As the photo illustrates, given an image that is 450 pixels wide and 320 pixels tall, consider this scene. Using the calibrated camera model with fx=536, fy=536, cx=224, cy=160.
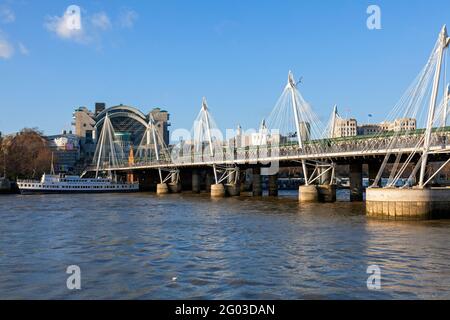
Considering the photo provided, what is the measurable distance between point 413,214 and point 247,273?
25456 mm

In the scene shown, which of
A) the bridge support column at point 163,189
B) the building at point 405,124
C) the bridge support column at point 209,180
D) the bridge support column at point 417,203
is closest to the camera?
the bridge support column at point 417,203

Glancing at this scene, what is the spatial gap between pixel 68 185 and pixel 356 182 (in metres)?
68.7

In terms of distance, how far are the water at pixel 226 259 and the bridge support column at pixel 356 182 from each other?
106 feet

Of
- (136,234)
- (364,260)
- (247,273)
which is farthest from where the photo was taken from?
(136,234)

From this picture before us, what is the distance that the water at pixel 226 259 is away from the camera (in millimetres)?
20031

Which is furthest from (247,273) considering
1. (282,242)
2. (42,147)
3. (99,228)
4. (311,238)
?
(42,147)

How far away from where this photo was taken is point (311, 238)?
34.4 metres

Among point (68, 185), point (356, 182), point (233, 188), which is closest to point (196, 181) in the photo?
point (233, 188)

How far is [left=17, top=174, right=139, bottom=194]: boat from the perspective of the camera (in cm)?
11338

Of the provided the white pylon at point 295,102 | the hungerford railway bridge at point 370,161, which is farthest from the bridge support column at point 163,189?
the white pylon at point 295,102

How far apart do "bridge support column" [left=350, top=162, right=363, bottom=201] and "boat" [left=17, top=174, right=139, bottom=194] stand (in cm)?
6683

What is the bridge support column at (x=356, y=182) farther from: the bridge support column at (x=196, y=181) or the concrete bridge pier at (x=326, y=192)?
the bridge support column at (x=196, y=181)

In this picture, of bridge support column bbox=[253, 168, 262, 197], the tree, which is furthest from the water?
the tree
